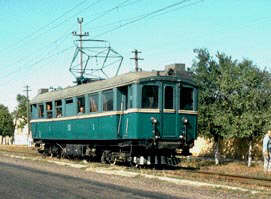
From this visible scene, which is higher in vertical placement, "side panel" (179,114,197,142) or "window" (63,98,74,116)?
"window" (63,98,74,116)

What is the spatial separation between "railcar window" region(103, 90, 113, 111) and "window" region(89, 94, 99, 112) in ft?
2.49

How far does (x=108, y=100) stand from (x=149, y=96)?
79.9 inches

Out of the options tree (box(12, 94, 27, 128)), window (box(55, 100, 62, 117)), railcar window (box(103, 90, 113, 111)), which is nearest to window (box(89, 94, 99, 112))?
railcar window (box(103, 90, 113, 111))

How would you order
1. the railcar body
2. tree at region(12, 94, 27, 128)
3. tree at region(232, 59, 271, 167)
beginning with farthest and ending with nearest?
tree at region(12, 94, 27, 128), tree at region(232, 59, 271, 167), the railcar body

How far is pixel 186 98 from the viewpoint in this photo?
1762cm

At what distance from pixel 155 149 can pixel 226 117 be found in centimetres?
532

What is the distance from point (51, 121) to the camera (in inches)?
966

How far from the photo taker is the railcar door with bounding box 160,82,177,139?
1692 centimetres

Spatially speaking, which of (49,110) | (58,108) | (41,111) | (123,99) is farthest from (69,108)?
(123,99)

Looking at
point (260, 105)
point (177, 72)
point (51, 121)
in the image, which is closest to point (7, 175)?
point (177, 72)

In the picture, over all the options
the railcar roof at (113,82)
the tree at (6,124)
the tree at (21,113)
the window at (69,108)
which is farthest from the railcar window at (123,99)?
the tree at (6,124)

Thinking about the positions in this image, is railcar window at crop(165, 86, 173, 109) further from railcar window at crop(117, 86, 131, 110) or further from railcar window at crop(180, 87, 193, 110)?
railcar window at crop(117, 86, 131, 110)

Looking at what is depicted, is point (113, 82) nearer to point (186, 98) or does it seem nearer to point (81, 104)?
point (186, 98)

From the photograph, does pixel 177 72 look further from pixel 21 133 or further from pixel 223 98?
pixel 21 133
